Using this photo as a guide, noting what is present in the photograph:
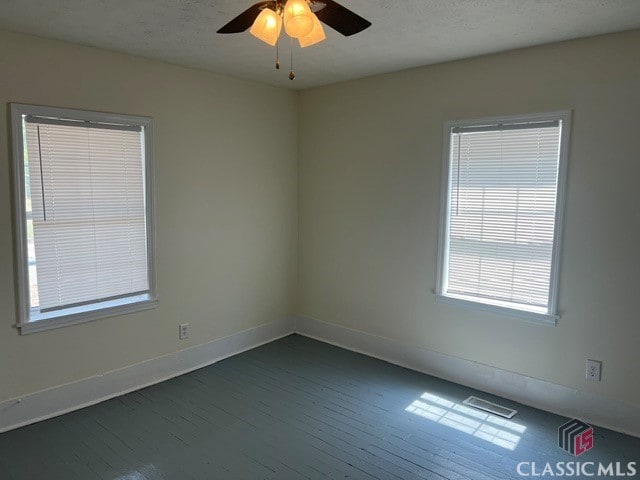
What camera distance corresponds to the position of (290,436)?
2.83 metres

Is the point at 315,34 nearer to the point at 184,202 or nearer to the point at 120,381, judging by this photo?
the point at 184,202

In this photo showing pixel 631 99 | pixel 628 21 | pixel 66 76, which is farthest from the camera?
pixel 66 76

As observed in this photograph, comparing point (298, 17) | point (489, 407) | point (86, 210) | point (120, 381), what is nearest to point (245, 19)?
point (298, 17)

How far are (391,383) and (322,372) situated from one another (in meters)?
0.60

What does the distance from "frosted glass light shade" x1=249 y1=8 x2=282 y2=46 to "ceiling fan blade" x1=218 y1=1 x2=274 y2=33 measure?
0.02m

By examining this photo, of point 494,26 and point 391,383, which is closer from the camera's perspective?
point 494,26

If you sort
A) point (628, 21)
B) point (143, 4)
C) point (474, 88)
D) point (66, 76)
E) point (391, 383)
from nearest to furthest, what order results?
1. point (143, 4)
2. point (628, 21)
3. point (66, 76)
4. point (474, 88)
5. point (391, 383)

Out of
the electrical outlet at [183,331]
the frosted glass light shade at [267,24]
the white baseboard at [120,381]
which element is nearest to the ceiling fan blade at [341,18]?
the frosted glass light shade at [267,24]

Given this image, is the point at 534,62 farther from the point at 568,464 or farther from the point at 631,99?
the point at 568,464

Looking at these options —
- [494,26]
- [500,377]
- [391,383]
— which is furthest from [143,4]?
[500,377]

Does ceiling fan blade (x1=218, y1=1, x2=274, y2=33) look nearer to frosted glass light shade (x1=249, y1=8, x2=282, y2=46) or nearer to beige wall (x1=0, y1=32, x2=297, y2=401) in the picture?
frosted glass light shade (x1=249, y1=8, x2=282, y2=46)

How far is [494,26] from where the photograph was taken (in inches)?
103

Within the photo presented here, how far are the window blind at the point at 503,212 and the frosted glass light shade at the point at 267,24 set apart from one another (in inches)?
78.7

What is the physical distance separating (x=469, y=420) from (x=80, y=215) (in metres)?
3.04
